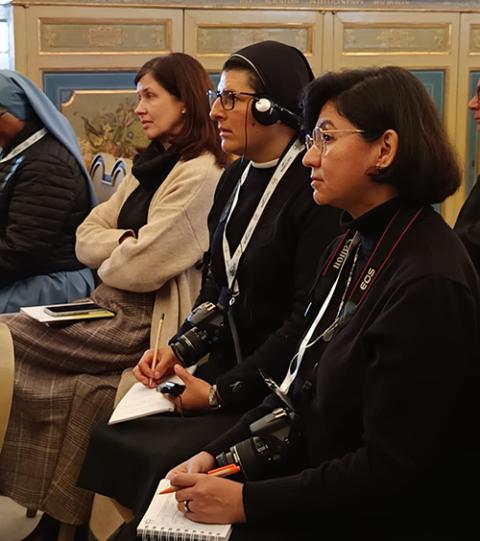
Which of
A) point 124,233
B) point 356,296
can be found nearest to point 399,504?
point 356,296

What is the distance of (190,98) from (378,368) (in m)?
1.53

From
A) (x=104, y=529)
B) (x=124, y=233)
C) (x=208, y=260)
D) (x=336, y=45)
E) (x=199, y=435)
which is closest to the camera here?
(x=199, y=435)

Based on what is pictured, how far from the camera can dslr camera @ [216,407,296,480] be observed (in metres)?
1.60

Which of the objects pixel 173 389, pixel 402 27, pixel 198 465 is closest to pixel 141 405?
pixel 173 389

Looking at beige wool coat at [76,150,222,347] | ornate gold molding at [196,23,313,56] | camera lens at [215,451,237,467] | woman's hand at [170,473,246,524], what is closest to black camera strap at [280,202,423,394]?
camera lens at [215,451,237,467]

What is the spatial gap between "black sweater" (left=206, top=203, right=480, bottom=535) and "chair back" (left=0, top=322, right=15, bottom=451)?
809mm

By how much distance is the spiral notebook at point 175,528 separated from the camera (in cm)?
144

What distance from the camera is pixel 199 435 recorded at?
6.32ft

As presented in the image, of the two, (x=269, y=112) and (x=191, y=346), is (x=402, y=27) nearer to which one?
(x=269, y=112)

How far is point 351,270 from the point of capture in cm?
166

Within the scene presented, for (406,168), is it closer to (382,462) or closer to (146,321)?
(382,462)

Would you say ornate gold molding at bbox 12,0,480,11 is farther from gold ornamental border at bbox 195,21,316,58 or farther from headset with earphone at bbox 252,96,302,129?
headset with earphone at bbox 252,96,302,129

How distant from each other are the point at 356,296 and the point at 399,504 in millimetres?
338

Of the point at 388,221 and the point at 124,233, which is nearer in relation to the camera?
the point at 388,221
